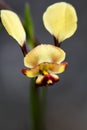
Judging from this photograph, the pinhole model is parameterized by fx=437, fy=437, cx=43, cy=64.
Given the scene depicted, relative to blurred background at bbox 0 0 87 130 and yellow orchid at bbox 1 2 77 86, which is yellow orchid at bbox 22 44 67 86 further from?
blurred background at bbox 0 0 87 130

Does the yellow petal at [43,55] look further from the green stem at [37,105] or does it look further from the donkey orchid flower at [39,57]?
the green stem at [37,105]

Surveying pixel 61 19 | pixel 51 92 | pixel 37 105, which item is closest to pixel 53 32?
pixel 61 19

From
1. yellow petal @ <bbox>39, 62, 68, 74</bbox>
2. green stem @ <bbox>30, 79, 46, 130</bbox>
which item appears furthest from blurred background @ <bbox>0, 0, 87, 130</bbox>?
yellow petal @ <bbox>39, 62, 68, 74</bbox>

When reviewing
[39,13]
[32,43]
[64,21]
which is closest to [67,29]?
[64,21]

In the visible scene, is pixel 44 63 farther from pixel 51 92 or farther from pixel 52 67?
pixel 51 92

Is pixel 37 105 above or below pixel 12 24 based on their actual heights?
below

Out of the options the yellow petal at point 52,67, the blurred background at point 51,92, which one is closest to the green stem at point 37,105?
the yellow petal at point 52,67
